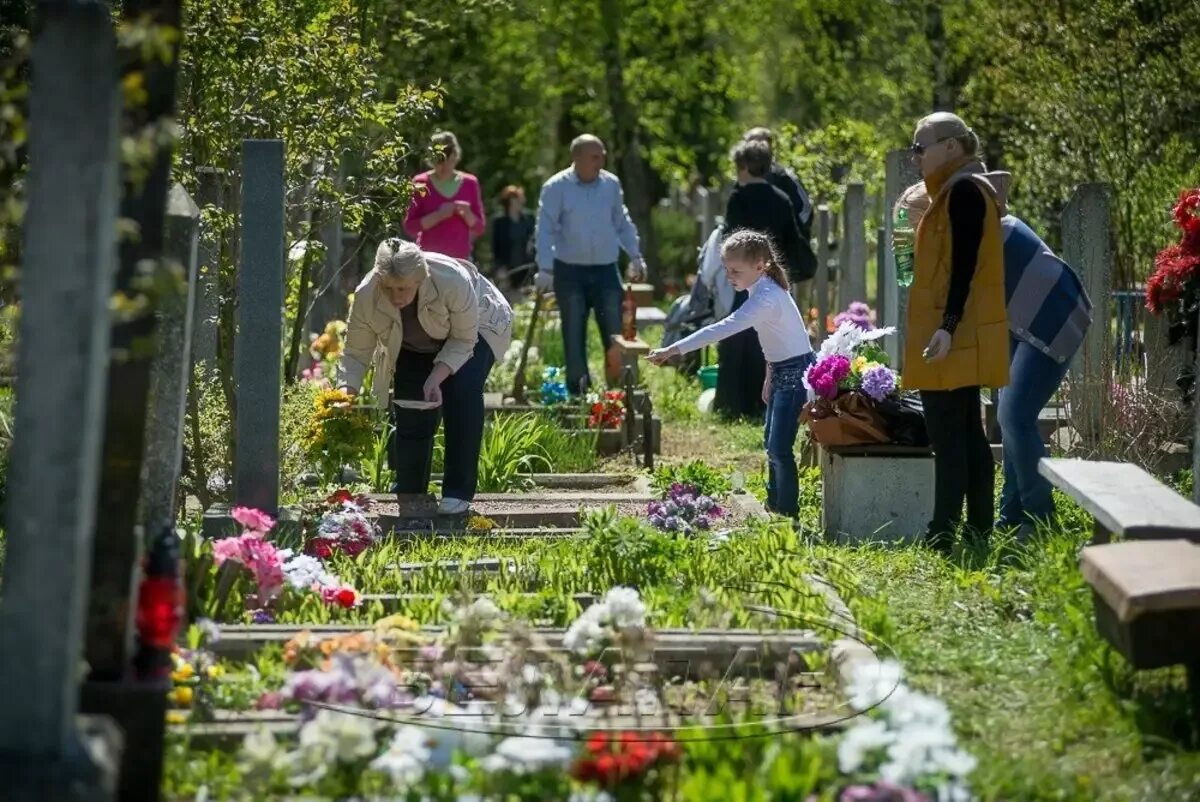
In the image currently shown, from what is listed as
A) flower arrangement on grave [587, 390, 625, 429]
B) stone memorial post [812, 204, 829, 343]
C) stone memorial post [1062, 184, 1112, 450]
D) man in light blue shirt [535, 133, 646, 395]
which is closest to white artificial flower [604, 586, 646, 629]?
stone memorial post [1062, 184, 1112, 450]

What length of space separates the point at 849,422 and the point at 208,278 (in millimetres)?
3126

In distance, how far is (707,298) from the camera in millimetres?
13969

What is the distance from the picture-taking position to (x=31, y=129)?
430 centimetres

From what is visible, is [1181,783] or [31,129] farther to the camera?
[1181,783]

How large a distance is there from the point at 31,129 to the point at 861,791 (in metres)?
2.32

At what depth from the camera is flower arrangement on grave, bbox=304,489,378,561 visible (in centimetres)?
777

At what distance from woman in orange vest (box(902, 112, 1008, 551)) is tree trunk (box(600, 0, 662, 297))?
19685mm

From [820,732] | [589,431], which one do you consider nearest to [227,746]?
[820,732]

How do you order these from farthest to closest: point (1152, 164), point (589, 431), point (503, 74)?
point (503, 74)
point (1152, 164)
point (589, 431)

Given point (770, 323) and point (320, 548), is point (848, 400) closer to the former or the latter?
point (770, 323)

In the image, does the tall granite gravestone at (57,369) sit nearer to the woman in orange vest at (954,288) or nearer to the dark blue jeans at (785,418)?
the woman in orange vest at (954,288)

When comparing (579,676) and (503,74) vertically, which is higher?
(503,74)

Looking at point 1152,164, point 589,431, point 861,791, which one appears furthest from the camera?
point 1152,164

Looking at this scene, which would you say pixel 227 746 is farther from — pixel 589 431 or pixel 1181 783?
pixel 589 431
